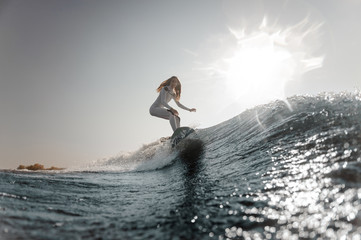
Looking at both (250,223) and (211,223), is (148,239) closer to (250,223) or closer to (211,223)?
(211,223)

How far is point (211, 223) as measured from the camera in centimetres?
211

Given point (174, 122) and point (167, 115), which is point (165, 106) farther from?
point (174, 122)

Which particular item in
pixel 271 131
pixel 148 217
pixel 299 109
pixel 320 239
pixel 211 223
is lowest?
pixel 320 239

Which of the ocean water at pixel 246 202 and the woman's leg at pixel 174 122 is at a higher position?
the woman's leg at pixel 174 122

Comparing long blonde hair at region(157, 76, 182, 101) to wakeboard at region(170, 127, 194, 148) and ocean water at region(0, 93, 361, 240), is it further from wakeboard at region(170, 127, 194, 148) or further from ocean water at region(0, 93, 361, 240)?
ocean water at region(0, 93, 361, 240)

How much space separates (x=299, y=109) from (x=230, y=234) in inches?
199

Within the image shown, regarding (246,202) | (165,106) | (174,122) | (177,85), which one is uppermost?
(177,85)

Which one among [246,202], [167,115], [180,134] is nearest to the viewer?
[246,202]

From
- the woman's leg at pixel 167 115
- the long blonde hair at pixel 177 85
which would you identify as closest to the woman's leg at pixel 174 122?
the woman's leg at pixel 167 115

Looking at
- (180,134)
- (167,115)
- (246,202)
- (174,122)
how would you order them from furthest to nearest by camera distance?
1. (167,115)
2. (174,122)
3. (180,134)
4. (246,202)

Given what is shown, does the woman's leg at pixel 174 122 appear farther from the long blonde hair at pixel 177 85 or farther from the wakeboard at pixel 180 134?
the long blonde hair at pixel 177 85

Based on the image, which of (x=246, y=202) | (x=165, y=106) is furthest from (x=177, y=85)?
(x=246, y=202)

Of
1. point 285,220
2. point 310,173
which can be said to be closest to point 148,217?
point 285,220

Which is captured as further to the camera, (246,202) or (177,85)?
(177,85)
